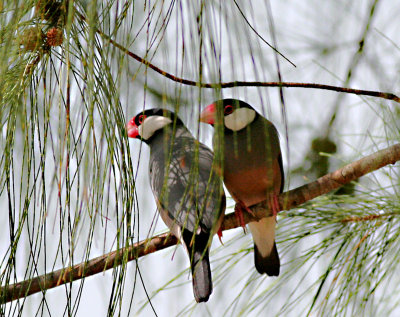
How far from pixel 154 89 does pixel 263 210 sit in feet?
2.56

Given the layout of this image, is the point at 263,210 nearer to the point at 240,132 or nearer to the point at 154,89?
the point at 240,132

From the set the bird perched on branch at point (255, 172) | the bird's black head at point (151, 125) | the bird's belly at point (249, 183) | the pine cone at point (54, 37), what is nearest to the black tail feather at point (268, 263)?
the bird perched on branch at point (255, 172)

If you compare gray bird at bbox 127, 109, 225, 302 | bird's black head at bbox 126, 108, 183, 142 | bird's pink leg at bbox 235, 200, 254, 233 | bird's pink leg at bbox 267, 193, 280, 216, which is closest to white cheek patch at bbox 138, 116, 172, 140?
bird's black head at bbox 126, 108, 183, 142

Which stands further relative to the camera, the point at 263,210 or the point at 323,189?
the point at 263,210

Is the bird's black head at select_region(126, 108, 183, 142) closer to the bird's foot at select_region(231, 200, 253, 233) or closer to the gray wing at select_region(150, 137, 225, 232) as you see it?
the gray wing at select_region(150, 137, 225, 232)

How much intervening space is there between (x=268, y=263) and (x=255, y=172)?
351 mm

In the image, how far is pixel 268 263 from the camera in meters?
2.28

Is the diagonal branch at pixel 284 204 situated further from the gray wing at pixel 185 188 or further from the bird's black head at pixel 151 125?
the bird's black head at pixel 151 125

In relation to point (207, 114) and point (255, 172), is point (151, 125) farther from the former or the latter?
point (207, 114)

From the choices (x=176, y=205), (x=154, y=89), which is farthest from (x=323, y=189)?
(x=154, y=89)

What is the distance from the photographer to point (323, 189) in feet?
5.42

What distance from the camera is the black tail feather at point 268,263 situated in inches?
88.7

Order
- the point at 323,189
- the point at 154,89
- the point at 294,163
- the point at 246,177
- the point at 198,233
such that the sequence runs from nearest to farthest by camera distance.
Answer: the point at 323,189 < the point at 198,233 < the point at 246,177 < the point at 154,89 < the point at 294,163

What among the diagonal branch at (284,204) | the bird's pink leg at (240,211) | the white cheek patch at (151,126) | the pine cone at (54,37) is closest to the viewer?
the pine cone at (54,37)
